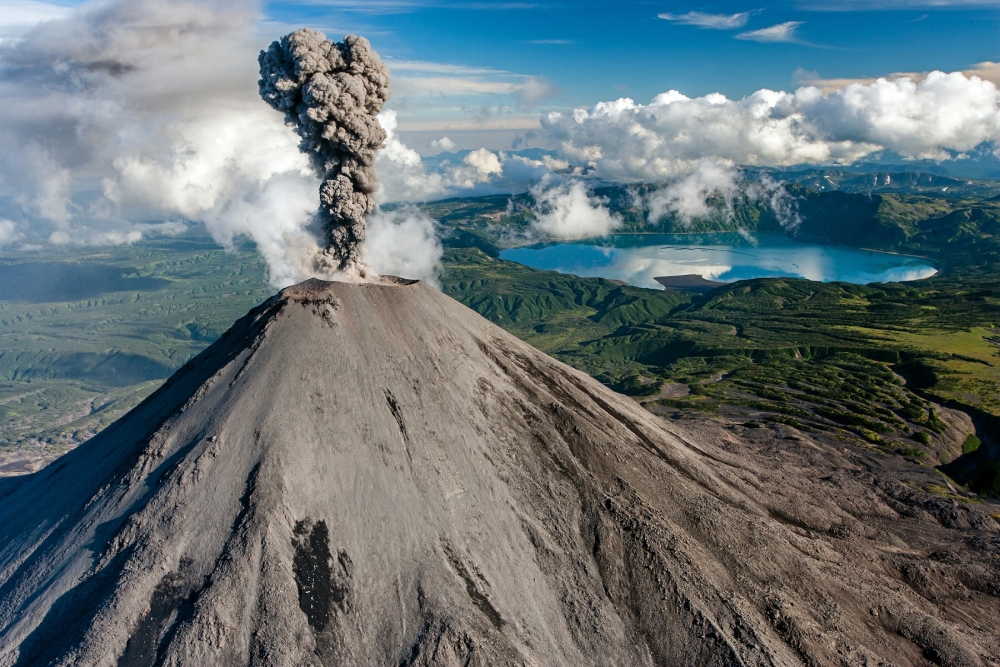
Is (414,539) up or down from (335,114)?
down

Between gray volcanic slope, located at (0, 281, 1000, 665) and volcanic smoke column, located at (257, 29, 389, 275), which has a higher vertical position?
volcanic smoke column, located at (257, 29, 389, 275)

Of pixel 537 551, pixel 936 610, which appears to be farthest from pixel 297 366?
pixel 936 610

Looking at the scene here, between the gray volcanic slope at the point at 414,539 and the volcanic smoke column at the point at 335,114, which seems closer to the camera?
the gray volcanic slope at the point at 414,539

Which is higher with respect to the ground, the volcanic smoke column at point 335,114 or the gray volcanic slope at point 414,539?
the volcanic smoke column at point 335,114

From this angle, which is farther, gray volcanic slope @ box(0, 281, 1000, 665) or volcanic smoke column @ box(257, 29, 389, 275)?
volcanic smoke column @ box(257, 29, 389, 275)

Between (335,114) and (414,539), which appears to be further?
(335,114)
